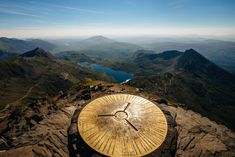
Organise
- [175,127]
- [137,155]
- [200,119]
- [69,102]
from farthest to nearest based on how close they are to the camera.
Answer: [69,102], [200,119], [175,127], [137,155]

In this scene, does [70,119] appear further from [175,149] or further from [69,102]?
[175,149]

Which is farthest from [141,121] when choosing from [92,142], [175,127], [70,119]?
[70,119]

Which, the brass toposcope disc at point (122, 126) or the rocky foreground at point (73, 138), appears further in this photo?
the rocky foreground at point (73, 138)

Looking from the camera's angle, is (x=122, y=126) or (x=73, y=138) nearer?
(x=73, y=138)

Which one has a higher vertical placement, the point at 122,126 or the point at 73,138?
the point at 122,126

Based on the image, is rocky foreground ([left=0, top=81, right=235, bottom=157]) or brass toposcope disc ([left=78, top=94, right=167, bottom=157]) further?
rocky foreground ([left=0, top=81, right=235, bottom=157])

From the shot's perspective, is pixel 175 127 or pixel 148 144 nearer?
pixel 148 144

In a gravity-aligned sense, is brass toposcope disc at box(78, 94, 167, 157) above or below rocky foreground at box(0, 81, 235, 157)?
above

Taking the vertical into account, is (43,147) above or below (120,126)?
below
